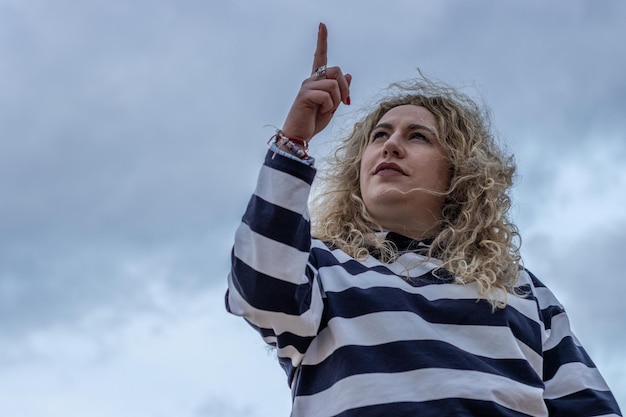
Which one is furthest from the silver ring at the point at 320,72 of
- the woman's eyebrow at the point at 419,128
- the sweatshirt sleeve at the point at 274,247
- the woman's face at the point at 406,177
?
the woman's eyebrow at the point at 419,128

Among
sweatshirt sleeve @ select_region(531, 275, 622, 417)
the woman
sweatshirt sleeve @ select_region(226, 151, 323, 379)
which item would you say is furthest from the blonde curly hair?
sweatshirt sleeve @ select_region(226, 151, 323, 379)

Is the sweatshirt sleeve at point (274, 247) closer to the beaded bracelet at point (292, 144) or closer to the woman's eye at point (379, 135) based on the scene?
the beaded bracelet at point (292, 144)

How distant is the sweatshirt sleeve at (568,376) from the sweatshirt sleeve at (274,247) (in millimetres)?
1209

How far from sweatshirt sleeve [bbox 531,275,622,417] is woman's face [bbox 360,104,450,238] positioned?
634 mm

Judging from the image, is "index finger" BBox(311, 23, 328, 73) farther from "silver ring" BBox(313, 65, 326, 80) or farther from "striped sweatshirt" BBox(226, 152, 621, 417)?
"striped sweatshirt" BBox(226, 152, 621, 417)

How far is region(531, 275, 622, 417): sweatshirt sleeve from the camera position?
135 inches

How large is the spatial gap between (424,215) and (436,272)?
439 millimetres

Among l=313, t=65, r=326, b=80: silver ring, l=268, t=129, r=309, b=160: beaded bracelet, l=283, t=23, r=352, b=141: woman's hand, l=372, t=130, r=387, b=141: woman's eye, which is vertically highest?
l=372, t=130, r=387, b=141: woman's eye

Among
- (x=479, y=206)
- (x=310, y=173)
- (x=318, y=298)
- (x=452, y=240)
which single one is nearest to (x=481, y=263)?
(x=452, y=240)

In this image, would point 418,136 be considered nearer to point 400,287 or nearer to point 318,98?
point 400,287

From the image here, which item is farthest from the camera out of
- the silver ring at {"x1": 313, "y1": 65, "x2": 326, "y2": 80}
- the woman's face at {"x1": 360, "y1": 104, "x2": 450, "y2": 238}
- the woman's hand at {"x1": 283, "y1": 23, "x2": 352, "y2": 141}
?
the woman's face at {"x1": 360, "y1": 104, "x2": 450, "y2": 238}

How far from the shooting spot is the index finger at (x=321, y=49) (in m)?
3.12

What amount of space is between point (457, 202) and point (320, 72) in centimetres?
114

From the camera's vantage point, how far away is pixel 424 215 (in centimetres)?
379
